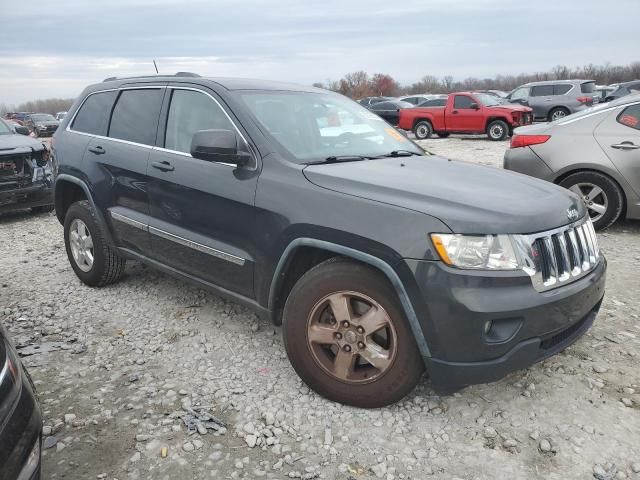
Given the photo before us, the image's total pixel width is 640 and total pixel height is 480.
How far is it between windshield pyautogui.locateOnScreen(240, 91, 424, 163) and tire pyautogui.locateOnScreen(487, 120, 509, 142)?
43.9ft

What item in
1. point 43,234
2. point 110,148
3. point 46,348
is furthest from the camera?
point 43,234

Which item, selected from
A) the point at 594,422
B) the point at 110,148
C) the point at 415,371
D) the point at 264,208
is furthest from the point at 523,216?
the point at 110,148

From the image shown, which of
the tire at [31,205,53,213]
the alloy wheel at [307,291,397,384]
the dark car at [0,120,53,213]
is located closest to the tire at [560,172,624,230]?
the alloy wheel at [307,291,397,384]

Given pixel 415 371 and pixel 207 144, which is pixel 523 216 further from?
pixel 207 144

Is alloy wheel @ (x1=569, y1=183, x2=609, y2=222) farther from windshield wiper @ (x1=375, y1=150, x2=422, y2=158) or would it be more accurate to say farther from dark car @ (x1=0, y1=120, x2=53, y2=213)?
dark car @ (x1=0, y1=120, x2=53, y2=213)

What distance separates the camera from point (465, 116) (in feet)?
55.3

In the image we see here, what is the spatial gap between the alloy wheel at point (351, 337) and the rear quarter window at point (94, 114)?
269 centimetres

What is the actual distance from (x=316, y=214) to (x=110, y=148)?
2226 mm

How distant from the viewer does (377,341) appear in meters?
2.67

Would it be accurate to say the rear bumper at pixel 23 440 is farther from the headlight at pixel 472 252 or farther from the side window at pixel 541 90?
the side window at pixel 541 90

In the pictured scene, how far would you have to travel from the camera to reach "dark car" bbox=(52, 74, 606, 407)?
2352 millimetres

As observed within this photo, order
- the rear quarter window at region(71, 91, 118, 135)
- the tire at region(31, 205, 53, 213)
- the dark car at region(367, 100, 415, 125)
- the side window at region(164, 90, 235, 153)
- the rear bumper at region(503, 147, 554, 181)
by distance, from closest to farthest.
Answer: the side window at region(164, 90, 235, 153) < the rear quarter window at region(71, 91, 118, 135) < the rear bumper at region(503, 147, 554, 181) < the tire at region(31, 205, 53, 213) < the dark car at region(367, 100, 415, 125)

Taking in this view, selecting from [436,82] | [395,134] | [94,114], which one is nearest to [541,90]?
[395,134]

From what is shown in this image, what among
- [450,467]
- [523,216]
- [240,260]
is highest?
[523,216]
